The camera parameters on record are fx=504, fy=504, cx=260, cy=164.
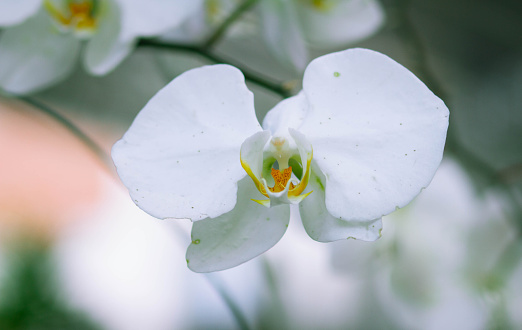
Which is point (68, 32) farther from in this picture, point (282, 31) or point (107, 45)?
point (282, 31)

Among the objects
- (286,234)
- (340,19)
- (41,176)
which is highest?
(340,19)

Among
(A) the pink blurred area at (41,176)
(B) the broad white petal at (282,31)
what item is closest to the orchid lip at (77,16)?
(B) the broad white petal at (282,31)

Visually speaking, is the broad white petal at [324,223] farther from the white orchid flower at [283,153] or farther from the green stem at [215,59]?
the green stem at [215,59]

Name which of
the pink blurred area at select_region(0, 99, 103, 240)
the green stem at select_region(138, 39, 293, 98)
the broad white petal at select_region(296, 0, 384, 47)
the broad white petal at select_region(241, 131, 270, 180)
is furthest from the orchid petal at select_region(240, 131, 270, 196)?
the pink blurred area at select_region(0, 99, 103, 240)

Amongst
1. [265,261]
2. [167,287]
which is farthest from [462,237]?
[167,287]

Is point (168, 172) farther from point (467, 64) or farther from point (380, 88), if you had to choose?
point (467, 64)

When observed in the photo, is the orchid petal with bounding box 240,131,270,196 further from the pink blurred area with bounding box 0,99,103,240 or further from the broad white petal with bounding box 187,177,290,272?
the pink blurred area with bounding box 0,99,103,240

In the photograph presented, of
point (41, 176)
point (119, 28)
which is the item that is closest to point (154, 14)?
point (119, 28)
